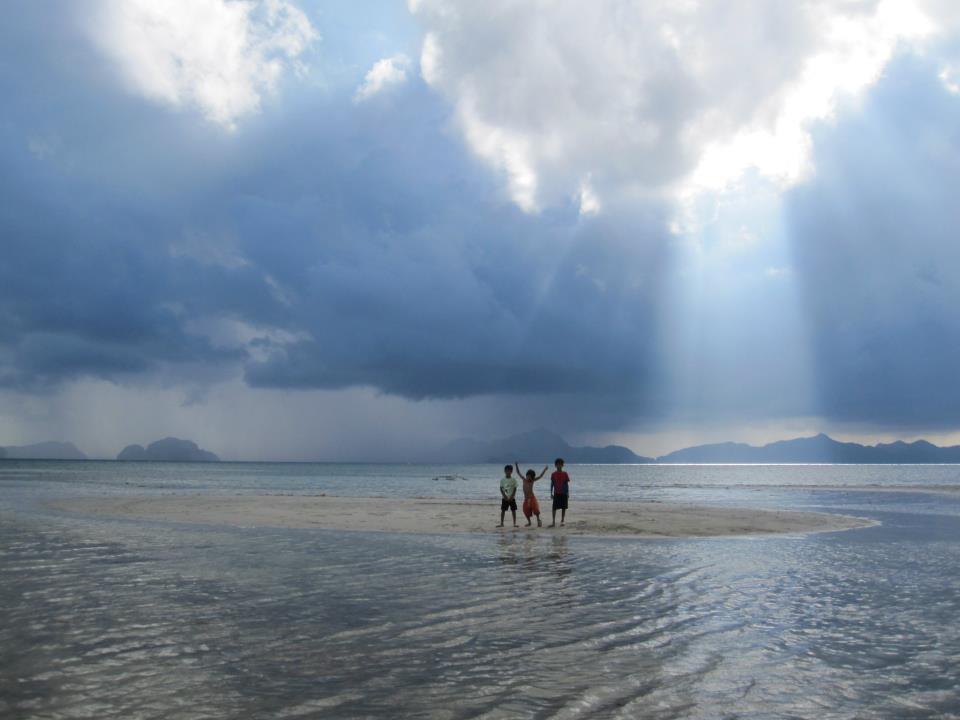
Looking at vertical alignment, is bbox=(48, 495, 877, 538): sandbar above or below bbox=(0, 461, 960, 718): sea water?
below

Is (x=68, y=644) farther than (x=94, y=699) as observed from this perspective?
Yes

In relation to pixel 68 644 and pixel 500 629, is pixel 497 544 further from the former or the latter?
pixel 68 644

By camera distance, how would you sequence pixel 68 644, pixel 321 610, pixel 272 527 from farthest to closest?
pixel 272 527 < pixel 321 610 < pixel 68 644

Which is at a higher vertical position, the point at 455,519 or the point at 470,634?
the point at 470,634

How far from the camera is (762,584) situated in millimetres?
16625

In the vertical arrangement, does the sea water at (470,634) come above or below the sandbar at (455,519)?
above

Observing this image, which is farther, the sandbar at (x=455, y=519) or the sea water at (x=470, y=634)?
the sandbar at (x=455, y=519)

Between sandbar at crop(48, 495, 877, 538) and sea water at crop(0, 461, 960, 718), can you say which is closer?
sea water at crop(0, 461, 960, 718)

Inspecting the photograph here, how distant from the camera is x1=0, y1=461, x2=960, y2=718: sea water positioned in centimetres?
808

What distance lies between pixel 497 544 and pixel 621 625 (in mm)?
12217

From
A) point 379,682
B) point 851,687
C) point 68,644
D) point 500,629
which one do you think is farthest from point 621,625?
point 68,644

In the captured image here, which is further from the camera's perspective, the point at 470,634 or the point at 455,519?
the point at 455,519

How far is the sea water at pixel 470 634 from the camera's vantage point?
8078 mm

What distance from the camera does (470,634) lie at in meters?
11.2
